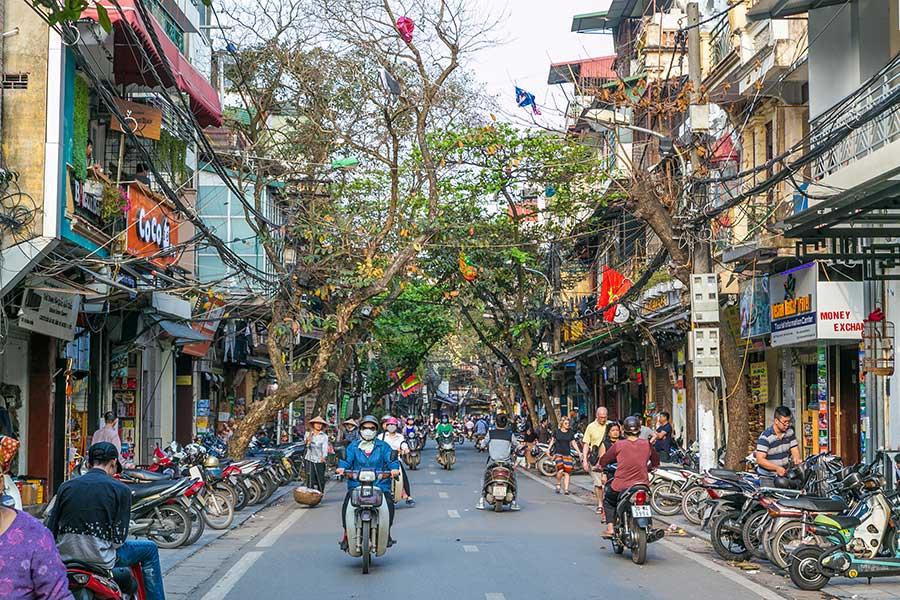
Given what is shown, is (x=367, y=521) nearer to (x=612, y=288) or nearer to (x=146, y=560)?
(x=146, y=560)

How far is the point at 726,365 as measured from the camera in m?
19.8

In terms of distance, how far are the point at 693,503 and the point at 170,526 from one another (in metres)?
8.16

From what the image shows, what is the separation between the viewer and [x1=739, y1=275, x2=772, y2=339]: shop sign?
24328mm

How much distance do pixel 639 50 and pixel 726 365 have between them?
15.0 metres

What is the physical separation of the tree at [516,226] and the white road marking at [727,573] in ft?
50.4

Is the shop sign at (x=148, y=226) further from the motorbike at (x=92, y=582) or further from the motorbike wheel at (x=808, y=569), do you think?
the motorbike at (x=92, y=582)

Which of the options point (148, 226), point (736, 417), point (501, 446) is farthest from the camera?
→ point (501, 446)

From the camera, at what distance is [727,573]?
12.8 m

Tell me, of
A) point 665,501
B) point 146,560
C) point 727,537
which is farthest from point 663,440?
point 146,560

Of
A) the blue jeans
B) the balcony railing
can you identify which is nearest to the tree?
the balcony railing

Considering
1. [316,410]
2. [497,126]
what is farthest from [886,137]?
[316,410]

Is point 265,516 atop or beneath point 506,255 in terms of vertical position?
beneath

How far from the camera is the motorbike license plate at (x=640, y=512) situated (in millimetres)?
13332

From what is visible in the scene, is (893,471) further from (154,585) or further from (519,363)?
(519,363)
